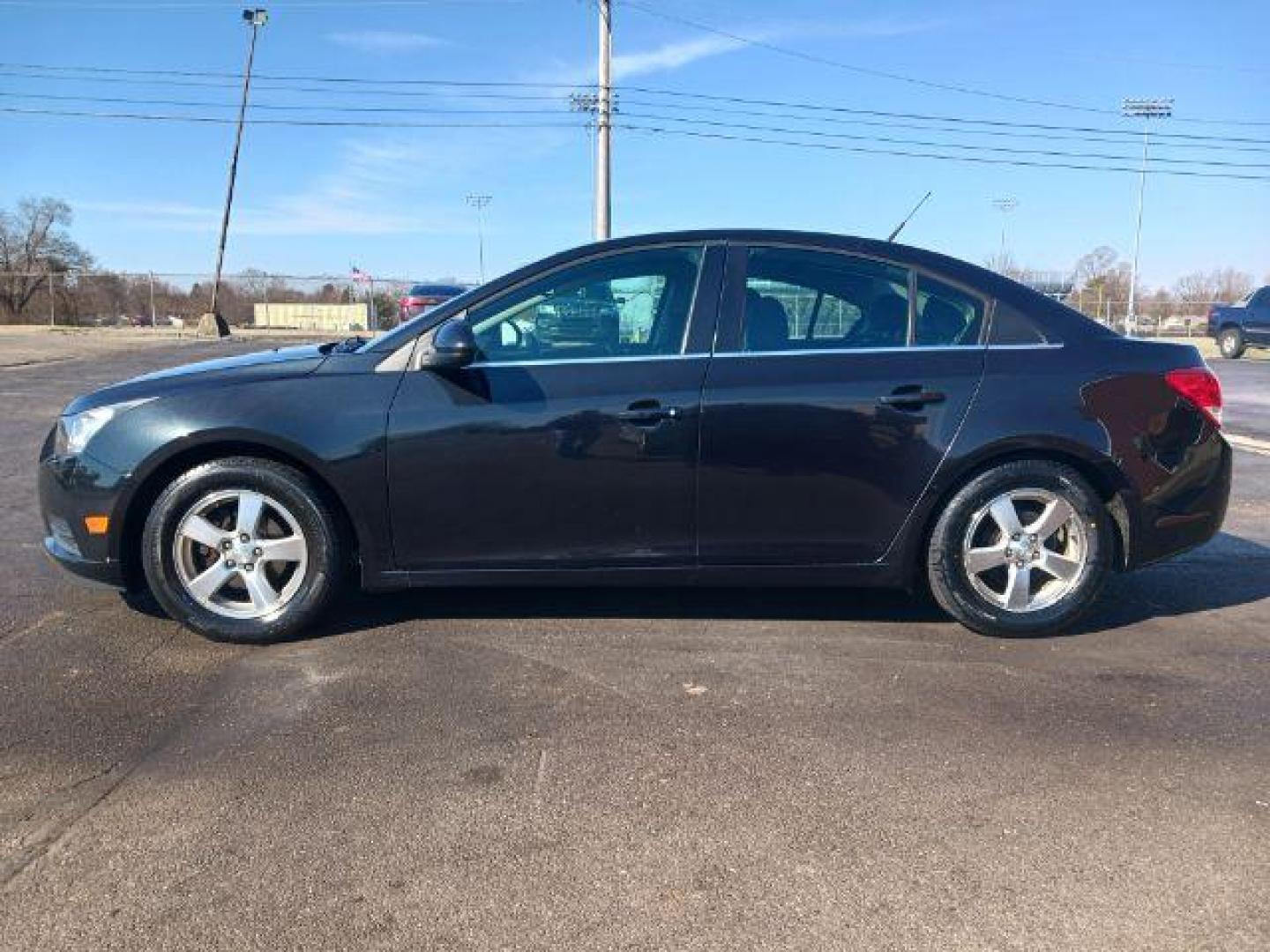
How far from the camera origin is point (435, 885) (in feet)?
7.93

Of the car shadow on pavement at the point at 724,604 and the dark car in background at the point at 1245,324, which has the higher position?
the dark car in background at the point at 1245,324

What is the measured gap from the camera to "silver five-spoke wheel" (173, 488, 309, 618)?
13.0 feet

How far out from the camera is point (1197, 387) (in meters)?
4.23

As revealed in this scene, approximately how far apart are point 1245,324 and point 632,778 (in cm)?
2967

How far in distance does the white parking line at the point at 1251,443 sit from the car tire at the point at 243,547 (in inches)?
355

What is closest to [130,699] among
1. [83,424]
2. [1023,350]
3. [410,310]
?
[83,424]

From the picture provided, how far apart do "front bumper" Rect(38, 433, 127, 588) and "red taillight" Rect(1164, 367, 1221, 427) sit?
14.3ft

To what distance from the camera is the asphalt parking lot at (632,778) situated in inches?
91.0

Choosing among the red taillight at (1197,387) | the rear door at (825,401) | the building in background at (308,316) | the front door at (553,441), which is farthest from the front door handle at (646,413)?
the building in background at (308,316)

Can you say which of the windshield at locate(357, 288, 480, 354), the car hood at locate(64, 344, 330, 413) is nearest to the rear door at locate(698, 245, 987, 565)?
the windshield at locate(357, 288, 480, 354)

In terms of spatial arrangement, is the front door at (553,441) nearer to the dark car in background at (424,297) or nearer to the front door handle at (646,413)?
the front door handle at (646,413)

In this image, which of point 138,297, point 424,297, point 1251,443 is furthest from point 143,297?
point 1251,443

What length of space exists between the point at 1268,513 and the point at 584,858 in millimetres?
6201

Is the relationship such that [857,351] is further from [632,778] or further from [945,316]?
[632,778]
